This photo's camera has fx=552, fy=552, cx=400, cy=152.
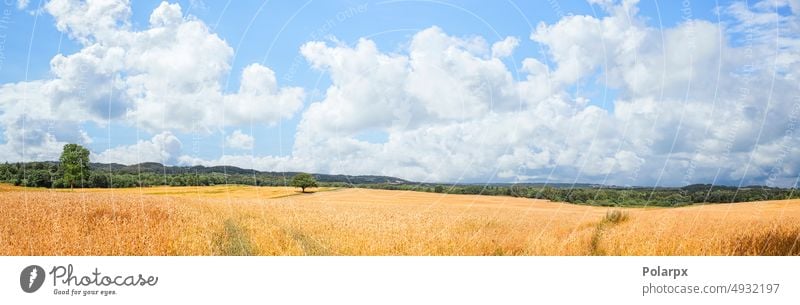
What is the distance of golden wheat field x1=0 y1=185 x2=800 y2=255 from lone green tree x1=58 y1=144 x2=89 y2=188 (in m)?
0.19

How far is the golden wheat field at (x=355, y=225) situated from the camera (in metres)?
5.72

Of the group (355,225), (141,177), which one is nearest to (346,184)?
(355,225)

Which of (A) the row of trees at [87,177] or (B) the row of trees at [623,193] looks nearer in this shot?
(A) the row of trees at [87,177]

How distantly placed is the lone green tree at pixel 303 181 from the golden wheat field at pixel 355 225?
272 mm
